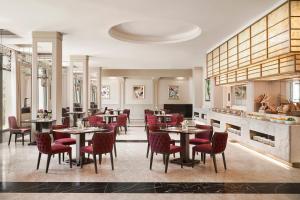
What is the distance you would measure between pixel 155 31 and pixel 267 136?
4704mm

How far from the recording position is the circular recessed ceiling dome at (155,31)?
795 centimetres

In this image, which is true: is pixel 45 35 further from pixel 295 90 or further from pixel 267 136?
pixel 295 90

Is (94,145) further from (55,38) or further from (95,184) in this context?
(55,38)

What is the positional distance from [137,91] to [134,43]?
10.2 meters

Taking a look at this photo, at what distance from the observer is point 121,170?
534 cm

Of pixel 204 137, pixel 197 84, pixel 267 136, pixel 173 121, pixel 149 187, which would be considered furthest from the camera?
pixel 197 84

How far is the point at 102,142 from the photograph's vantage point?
206 inches

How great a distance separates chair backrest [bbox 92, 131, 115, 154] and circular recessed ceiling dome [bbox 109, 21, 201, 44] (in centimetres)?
379

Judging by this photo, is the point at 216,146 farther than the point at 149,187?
Yes

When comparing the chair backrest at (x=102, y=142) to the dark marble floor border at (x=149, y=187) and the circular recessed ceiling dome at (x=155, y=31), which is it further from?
the circular recessed ceiling dome at (x=155, y=31)

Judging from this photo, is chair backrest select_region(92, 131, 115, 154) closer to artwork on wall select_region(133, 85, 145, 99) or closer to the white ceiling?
the white ceiling

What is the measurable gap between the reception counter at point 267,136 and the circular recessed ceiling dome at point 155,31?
3.08 m

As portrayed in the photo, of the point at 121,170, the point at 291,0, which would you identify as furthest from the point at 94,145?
the point at 291,0

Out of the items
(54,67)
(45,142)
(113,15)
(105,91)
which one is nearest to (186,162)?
(45,142)
